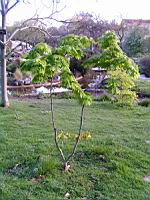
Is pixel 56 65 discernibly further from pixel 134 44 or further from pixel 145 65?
pixel 134 44

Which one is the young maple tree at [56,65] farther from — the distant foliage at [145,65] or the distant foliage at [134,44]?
the distant foliage at [134,44]

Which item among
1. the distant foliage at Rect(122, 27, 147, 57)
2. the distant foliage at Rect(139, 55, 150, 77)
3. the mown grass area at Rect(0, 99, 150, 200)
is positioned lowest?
the mown grass area at Rect(0, 99, 150, 200)

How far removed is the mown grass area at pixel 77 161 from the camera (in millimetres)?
3922

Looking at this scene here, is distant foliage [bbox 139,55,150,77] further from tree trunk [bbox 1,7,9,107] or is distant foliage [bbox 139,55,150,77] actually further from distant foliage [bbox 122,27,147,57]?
tree trunk [bbox 1,7,9,107]

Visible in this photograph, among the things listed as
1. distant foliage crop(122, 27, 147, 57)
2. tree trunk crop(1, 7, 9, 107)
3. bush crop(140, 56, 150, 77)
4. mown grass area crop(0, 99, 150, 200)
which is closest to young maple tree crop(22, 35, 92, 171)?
mown grass area crop(0, 99, 150, 200)

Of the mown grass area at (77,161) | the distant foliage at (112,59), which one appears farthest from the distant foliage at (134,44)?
the distant foliage at (112,59)

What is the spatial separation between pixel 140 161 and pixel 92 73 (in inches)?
496

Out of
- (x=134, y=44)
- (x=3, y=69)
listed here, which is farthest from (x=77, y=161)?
(x=134, y=44)

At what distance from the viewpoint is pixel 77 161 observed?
15.4 ft

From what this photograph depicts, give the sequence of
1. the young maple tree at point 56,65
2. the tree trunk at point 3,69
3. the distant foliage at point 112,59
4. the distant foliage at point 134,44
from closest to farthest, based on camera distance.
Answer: the young maple tree at point 56,65 → the distant foliage at point 112,59 → the tree trunk at point 3,69 → the distant foliage at point 134,44

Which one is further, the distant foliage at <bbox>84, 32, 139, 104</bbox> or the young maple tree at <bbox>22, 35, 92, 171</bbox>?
the distant foliage at <bbox>84, 32, 139, 104</bbox>

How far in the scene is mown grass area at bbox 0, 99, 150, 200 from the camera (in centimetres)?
392

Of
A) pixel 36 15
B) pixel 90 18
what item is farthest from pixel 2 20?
pixel 90 18

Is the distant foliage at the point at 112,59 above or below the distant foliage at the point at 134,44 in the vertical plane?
below
